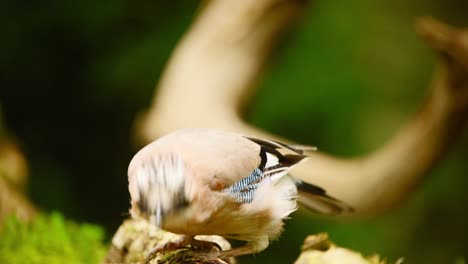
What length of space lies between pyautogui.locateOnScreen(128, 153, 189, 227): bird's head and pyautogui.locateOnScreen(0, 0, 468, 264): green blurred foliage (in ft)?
8.89

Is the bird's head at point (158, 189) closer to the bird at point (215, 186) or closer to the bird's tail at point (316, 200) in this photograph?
the bird at point (215, 186)

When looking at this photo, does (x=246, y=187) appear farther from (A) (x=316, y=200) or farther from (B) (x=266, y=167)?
(A) (x=316, y=200)

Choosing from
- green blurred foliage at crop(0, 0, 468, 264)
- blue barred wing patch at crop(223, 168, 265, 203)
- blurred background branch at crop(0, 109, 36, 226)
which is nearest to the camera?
blue barred wing patch at crop(223, 168, 265, 203)

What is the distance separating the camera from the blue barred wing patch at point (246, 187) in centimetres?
141

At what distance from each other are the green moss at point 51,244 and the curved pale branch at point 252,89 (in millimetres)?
912

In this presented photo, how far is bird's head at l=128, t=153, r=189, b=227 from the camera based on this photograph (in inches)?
49.4

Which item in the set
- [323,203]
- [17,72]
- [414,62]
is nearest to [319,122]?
[414,62]

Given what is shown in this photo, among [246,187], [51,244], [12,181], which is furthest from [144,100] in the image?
[246,187]

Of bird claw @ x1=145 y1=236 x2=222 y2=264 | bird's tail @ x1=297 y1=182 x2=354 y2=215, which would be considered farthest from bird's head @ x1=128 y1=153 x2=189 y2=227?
bird's tail @ x1=297 y1=182 x2=354 y2=215

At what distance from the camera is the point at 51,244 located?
2.20 metres

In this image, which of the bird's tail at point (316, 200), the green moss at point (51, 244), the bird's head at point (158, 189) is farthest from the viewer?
the green moss at point (51, 244)

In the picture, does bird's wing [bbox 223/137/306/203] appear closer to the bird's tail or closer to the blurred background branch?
the bird's tail

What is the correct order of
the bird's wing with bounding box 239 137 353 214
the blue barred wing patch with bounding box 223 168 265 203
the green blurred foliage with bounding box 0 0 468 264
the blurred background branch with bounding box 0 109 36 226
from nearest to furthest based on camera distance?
the blue barred wing patch with bounding box 223 168 265 203
the bird's wing with bounding box 239 137 353 214
the blurred background branch with bounding box 0 109 36 226
the green blurred foliage with bounding box 0 0 468 264

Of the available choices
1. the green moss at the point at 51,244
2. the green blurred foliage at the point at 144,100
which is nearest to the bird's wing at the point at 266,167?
the green moss at the point at 51,244
